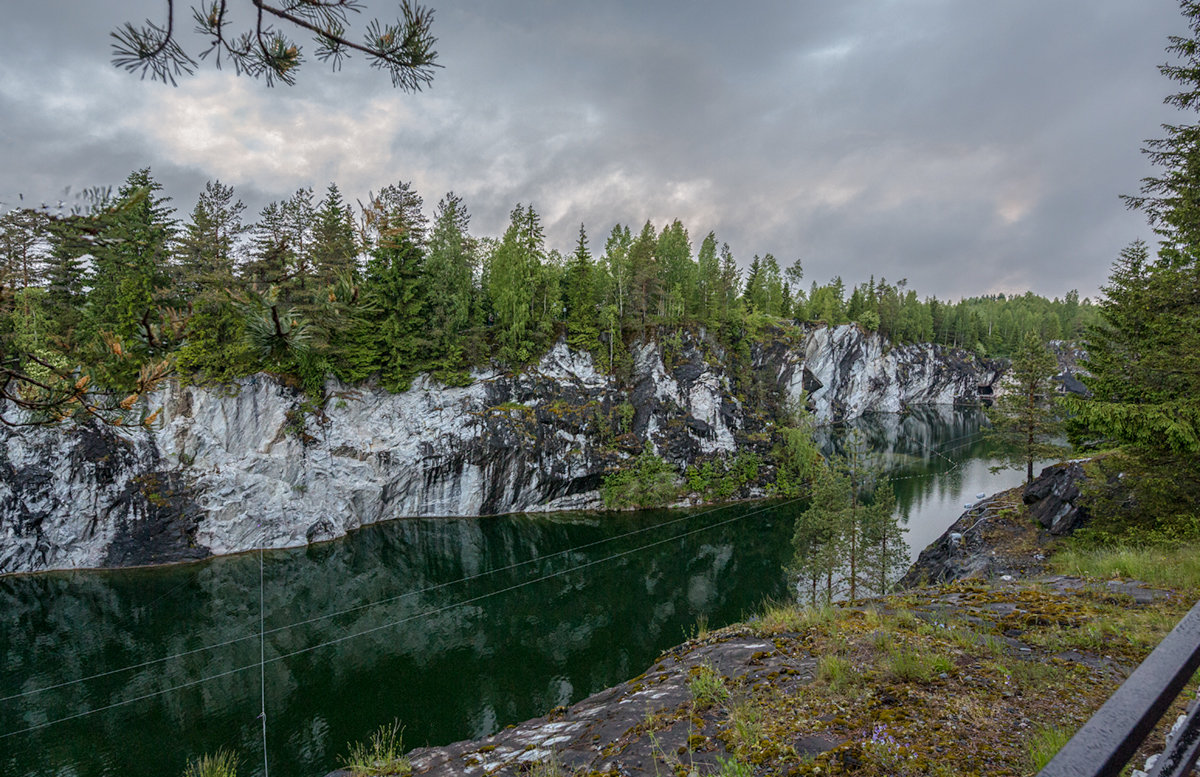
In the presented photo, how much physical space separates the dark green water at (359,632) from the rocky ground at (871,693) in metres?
4.68

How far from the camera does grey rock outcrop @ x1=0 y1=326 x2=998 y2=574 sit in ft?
79.6

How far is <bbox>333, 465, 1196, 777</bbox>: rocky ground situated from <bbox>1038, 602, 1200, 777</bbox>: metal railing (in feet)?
5.93

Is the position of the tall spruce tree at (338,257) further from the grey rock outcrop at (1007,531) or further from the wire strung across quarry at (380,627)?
the wire strung across quarry at (380,627)

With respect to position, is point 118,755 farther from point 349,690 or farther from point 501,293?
point 501,293

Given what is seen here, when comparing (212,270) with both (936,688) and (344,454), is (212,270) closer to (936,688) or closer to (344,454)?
(344,454)

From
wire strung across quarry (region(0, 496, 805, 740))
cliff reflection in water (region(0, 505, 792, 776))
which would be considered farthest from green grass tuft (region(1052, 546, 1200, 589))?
wire strung across quarry (region(0, 496, 805, 740))

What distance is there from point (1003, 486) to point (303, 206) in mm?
55657

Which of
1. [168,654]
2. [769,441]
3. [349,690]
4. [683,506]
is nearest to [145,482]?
[168,654]

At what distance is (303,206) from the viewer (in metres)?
30.3

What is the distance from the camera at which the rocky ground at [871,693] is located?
2883mm

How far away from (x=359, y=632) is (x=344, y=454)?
13725mm

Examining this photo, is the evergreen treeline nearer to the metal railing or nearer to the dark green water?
the metal railing

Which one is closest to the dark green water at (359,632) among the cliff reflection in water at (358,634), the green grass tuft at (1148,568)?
the cliff reflection in water at (358,634)

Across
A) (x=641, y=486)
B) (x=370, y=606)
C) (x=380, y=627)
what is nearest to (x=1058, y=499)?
(x=641, y=486)
